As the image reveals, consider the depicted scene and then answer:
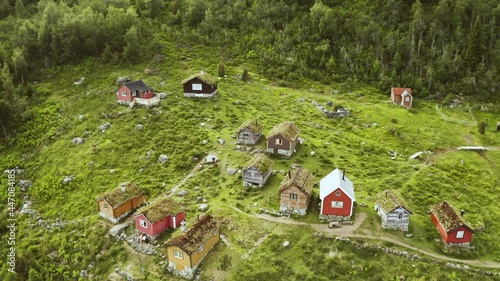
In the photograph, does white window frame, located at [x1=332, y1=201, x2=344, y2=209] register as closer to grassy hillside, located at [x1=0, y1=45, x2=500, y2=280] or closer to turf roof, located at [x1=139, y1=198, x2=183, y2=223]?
grassy hillside, located at [x1=0, y1=45, x2=500, y2=280]

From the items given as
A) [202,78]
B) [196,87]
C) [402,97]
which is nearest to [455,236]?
[402,97]

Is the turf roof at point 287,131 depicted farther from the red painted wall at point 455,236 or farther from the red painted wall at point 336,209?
the red painted wall at point 455,236

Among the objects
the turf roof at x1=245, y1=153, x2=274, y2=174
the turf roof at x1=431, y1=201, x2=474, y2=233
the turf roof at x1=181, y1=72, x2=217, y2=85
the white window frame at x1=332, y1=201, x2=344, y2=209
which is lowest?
the turf roof at x1=431, y1=201, x2=474, y2=233

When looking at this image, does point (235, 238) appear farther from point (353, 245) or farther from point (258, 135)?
point (258, 135)

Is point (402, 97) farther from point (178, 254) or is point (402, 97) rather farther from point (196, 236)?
point (178, 254)

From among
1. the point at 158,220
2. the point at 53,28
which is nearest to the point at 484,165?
the point at 158,220

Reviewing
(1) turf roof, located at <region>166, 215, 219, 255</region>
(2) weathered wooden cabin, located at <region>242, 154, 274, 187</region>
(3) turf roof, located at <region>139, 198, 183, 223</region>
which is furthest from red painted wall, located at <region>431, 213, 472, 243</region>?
(3) turf roof, located at <region>139, 198, 183, 223</region>

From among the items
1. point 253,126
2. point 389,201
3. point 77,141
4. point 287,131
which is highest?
point 287,131
